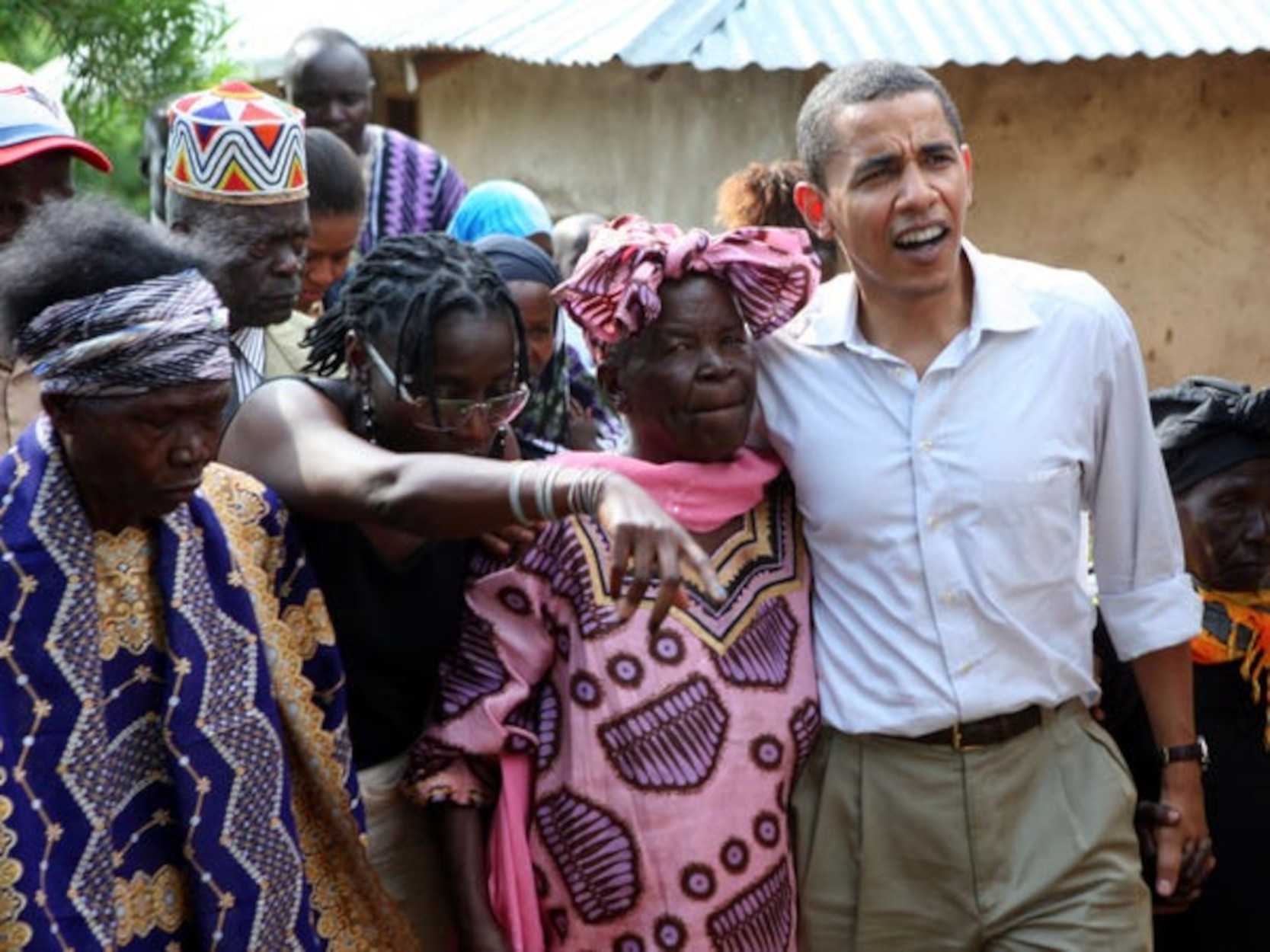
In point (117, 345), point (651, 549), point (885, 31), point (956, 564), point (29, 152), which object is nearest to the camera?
point (651, 549)

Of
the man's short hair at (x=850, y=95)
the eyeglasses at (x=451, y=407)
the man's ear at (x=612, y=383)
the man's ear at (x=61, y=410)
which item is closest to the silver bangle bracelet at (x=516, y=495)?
the eyeglasses at (x=451, y=407)

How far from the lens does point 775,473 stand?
4.05m

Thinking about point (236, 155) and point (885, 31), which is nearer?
point (236, 155)

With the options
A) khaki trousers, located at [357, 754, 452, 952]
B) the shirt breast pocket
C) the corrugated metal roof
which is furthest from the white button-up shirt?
the corrugated metal roof

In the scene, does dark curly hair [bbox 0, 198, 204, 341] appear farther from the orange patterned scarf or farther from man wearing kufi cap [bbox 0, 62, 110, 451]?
the orange patterned scarf

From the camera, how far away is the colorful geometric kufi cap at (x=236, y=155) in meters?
4.61

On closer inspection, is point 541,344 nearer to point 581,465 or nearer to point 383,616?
point 581,465

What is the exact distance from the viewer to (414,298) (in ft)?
12.1

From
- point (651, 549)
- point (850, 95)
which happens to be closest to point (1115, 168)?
point (850, 95)

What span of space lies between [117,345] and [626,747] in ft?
4.06

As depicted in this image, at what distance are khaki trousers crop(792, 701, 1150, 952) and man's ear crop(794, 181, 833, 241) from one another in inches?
40.6

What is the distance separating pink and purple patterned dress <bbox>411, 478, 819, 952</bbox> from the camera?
379cm

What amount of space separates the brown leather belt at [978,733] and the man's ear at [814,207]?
104 cm

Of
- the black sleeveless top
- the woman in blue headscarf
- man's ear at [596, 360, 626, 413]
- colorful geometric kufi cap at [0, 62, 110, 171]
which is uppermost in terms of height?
colorful geometric kufi cap at [0, 62, 110, 171]
